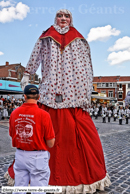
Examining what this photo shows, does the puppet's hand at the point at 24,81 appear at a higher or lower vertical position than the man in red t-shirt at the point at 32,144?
higher

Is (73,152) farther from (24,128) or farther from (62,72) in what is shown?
(62,72)

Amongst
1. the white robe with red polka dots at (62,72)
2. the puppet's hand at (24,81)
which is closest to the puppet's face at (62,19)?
the white robe with red polka dots at (62,72)

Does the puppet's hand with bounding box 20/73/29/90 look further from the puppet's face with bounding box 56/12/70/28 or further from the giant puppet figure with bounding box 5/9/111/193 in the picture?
the puppet's face with bounding box 56/12/70/28

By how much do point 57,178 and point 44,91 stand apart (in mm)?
1174

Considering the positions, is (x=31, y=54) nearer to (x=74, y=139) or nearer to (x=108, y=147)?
(x=74, y=139)

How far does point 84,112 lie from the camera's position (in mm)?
2789

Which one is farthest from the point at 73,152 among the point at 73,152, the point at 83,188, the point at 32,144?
the point at 32,144

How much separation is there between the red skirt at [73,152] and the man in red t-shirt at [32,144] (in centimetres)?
70

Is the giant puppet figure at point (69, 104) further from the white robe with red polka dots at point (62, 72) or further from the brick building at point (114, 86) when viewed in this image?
the brick building at point (114, 86)

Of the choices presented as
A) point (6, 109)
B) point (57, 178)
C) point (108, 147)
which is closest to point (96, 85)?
point (6, 109)

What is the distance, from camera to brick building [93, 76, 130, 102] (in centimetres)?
5091

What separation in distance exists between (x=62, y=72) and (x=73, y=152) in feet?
3.67

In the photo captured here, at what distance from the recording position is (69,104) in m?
2.63

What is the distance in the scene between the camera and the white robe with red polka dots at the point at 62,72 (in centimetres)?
266
